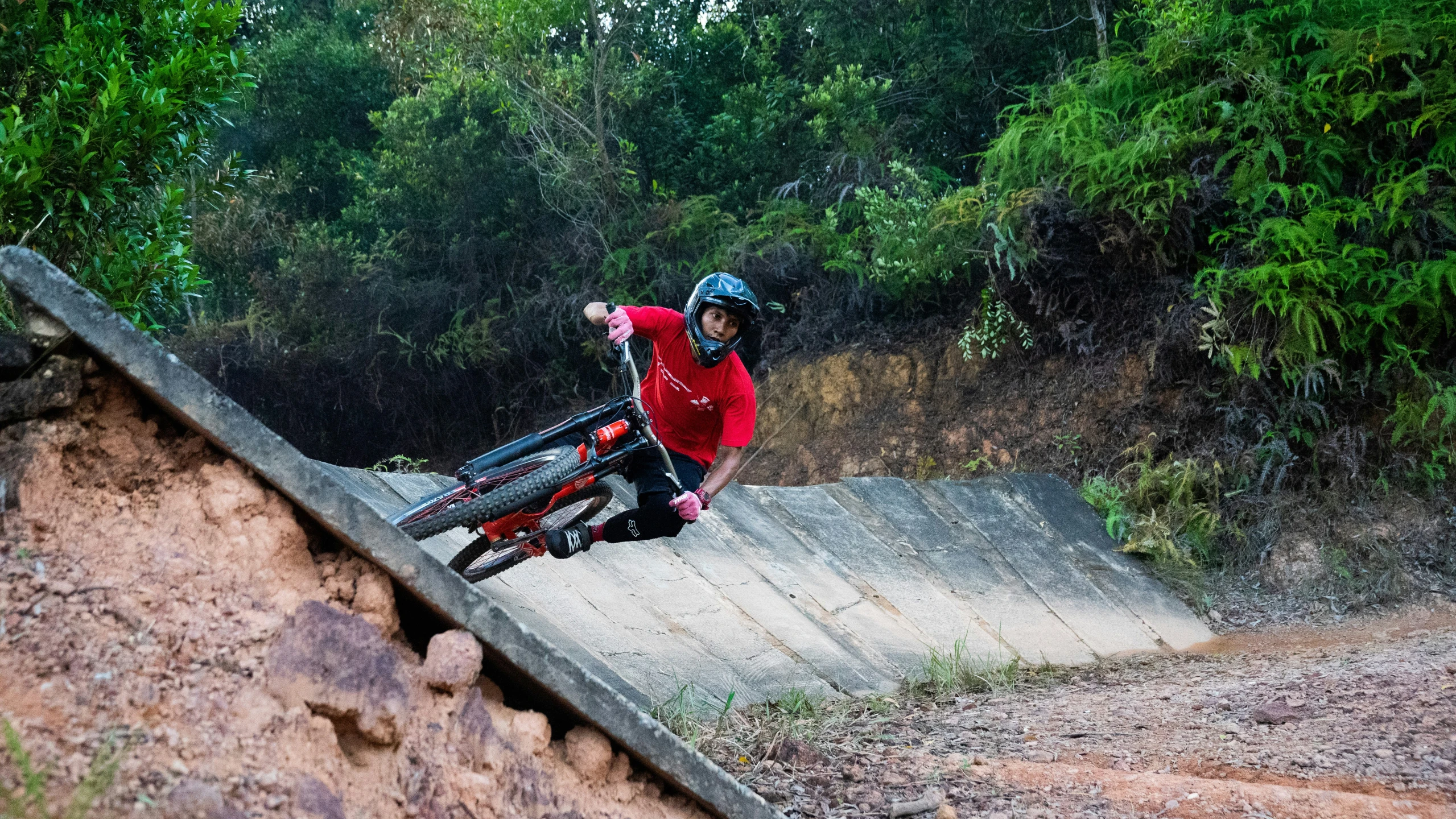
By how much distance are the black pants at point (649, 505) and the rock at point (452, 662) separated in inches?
99.2

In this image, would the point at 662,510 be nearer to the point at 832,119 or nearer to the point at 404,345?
the point at 832,119

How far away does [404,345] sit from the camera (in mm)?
12461

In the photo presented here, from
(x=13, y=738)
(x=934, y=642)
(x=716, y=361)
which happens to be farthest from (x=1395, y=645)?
(x=13, y=738)

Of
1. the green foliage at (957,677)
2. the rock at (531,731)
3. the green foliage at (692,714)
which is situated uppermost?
the rock at (531,731)

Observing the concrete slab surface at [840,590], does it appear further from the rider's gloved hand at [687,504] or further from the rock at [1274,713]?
the rock at [1274,713]

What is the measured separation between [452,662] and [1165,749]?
285 centimetres

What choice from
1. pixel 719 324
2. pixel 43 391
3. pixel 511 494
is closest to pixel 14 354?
pixel 43 391

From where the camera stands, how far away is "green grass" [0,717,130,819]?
1.51 meters

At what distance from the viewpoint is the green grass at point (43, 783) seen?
4.96 ft

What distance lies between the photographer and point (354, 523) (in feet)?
6.84

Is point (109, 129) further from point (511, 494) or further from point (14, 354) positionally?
point (14, 354)

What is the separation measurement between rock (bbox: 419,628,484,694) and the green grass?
555mm

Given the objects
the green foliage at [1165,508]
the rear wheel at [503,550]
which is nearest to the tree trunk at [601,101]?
the green foliage at [1165,508]

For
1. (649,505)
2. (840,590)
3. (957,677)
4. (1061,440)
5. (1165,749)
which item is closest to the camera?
(1165,749)
